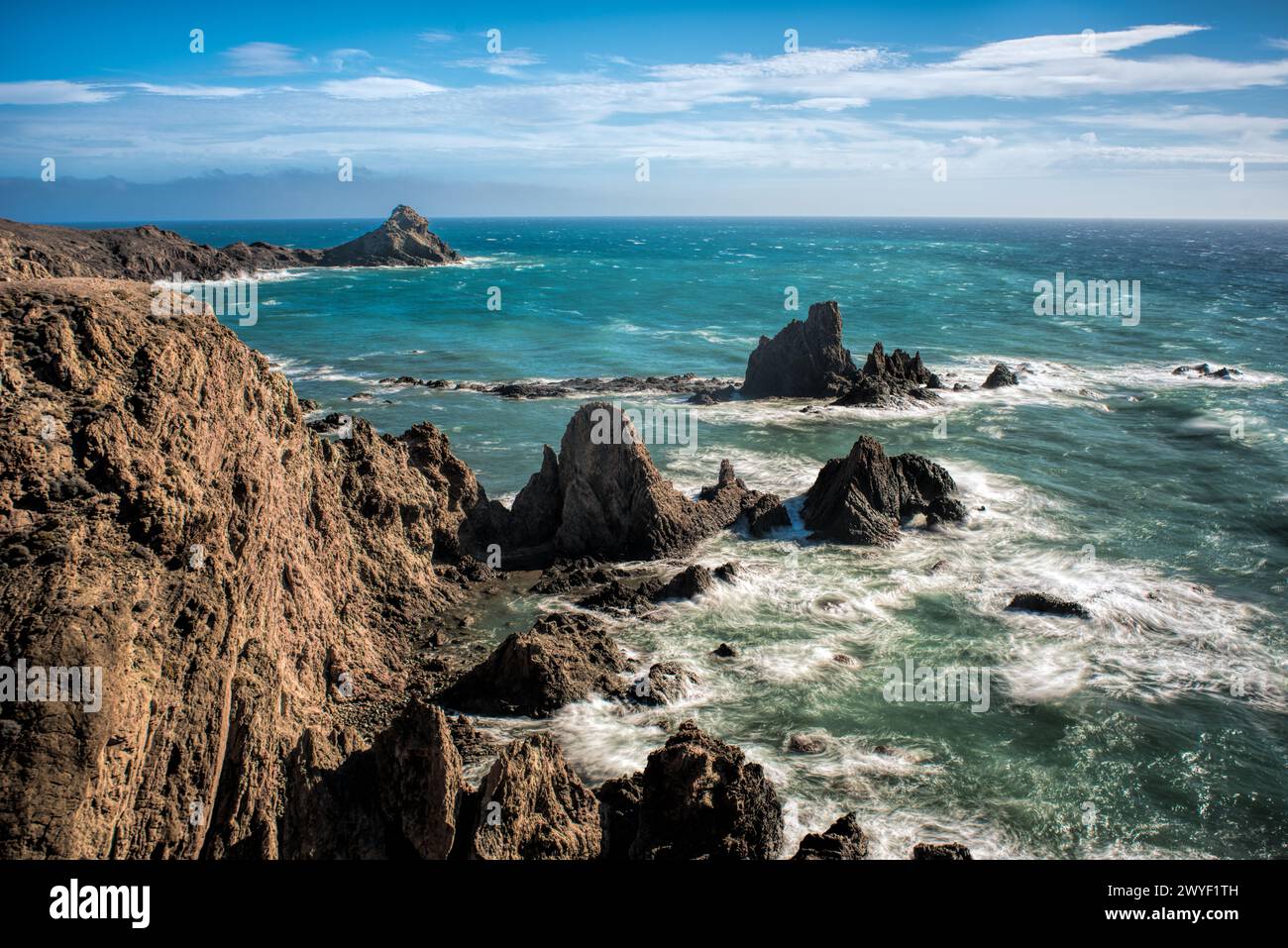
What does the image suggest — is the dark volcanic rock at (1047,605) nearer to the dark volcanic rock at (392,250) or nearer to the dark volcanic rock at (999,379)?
the dark volcanic rock at (999,379)

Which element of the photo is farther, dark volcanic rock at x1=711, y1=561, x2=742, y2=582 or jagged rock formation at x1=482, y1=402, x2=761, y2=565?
jagged rock formation at x1=482, y1=402, x2=761, y2=565

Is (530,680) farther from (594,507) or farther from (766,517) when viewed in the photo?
(766,517)

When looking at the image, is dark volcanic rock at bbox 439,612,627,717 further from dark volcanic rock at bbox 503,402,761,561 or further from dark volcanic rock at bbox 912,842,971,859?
dark volcanic rock at bbox 912,842,971,859

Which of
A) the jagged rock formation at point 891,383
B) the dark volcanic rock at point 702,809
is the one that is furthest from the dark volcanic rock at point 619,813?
the jagged rock formation at point 891,383

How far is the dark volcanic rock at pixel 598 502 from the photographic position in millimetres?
25219

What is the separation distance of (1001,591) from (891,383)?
25372 mm

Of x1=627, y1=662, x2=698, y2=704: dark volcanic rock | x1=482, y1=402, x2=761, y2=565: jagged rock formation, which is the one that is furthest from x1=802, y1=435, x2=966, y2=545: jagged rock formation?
x1=627, y1=662, x2=698, y2=704: dark volcanic rock

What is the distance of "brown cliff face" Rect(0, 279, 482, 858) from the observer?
9.14 metres

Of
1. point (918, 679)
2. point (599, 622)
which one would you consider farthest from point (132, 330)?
point (918, 679)

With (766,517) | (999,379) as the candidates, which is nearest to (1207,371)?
(999,379)

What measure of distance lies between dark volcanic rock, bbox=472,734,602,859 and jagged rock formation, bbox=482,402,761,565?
12.8 metres

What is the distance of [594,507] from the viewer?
2545 cm

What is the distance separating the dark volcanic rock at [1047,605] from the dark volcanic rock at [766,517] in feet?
25.0
